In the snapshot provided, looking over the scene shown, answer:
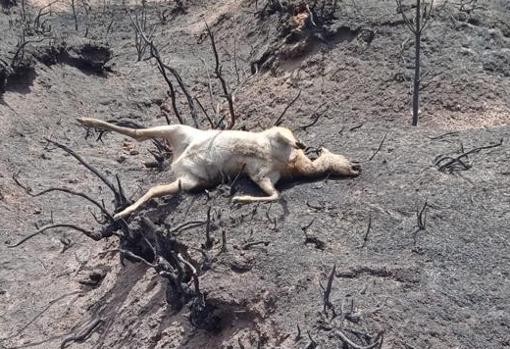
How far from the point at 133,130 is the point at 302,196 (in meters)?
1.48

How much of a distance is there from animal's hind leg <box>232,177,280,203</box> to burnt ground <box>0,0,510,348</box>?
0.09 metres

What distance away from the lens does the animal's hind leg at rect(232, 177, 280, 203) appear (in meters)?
5.57

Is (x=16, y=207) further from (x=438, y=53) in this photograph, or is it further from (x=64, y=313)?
(x=438, y=53)

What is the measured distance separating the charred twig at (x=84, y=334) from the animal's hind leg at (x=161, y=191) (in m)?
0.77

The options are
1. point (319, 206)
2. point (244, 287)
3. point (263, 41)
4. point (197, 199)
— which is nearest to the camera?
point (244, 287)

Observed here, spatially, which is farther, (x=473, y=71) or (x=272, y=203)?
(x=473, y=71)

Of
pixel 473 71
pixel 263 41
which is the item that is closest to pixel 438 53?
pixel 473 71

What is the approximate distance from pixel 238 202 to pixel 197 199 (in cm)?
46

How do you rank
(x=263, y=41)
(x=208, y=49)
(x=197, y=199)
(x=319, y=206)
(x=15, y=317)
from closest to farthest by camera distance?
(x=319, y=206) → (x=197, y=199) → (x=15, y=317) → (x=263, y=41) → (x=208, y=49)

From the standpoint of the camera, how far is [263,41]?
10375mm

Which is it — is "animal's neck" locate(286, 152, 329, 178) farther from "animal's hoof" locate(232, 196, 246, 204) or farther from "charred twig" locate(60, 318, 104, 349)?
"charred twig" locate(60, 318, 104, 349)

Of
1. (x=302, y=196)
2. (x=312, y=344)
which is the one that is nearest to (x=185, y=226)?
(x=302, y=196)

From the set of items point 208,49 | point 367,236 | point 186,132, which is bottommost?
point 208,49

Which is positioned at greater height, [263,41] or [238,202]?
[238,202]
